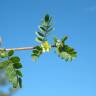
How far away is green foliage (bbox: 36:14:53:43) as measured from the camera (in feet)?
10.3

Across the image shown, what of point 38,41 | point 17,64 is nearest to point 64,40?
point 38,41

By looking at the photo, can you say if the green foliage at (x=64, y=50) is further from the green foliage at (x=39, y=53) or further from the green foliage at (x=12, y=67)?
the green foliage at (x=12, y=67)

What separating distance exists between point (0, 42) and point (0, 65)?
339 mm

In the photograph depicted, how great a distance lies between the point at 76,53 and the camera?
299cm

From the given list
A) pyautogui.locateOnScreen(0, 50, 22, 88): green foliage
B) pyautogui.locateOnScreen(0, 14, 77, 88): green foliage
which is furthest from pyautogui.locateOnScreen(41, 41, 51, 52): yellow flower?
pyautogui.locateOnScreen(0, 50, 22, 88): green foliage

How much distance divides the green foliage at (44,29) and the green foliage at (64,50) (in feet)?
0.48

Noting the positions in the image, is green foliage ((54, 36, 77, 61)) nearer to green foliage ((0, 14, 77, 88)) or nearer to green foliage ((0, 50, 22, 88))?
green foliage ((0, 14, 77, 88))

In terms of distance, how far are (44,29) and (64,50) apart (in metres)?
0.38

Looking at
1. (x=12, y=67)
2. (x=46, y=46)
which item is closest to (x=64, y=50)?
(x=46, y=46)

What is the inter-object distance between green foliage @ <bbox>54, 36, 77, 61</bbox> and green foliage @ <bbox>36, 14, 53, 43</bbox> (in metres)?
0.15

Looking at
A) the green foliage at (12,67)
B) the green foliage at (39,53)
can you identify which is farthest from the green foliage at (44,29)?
the green foliage at (12,67)

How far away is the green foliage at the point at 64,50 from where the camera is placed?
291 cm

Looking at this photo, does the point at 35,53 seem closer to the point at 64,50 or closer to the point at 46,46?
the point at 46,46

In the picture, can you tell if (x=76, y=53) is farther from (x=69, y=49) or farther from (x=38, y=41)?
(x=38, y=41)
